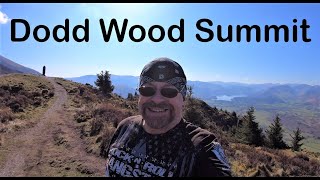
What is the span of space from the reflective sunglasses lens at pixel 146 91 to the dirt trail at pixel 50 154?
11.5 m

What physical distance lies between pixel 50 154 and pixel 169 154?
15447 mm

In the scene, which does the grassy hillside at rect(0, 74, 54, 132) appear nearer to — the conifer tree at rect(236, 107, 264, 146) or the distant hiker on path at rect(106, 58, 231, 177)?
the conifer tree at rect(236, 107, 264, 146)

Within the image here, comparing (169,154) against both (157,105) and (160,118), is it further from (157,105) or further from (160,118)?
(157,105)

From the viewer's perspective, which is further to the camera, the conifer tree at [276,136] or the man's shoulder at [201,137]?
the conifer tree at [276,136]

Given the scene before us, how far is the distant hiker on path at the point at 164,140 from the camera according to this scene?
2.66 metres

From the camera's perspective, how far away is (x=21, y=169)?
1484cm

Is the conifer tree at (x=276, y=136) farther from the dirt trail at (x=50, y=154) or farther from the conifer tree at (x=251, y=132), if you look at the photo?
the dirt trail at (x=50, y=154)

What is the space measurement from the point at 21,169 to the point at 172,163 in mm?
13999

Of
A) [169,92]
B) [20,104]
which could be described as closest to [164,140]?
[169,92]

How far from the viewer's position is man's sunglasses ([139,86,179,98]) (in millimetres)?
2916

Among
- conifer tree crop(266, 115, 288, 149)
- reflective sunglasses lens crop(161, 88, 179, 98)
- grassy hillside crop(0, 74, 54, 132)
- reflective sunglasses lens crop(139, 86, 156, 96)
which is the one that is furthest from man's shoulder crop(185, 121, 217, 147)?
conifer tree crop(266, 115, 288, 149)

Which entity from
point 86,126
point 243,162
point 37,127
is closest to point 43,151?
point 86,126

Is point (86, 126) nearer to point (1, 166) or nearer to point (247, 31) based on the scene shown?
point (1, 166)

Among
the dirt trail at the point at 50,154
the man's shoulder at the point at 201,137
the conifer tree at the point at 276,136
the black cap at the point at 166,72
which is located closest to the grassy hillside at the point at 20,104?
the dirt trail at the point at 50,154
